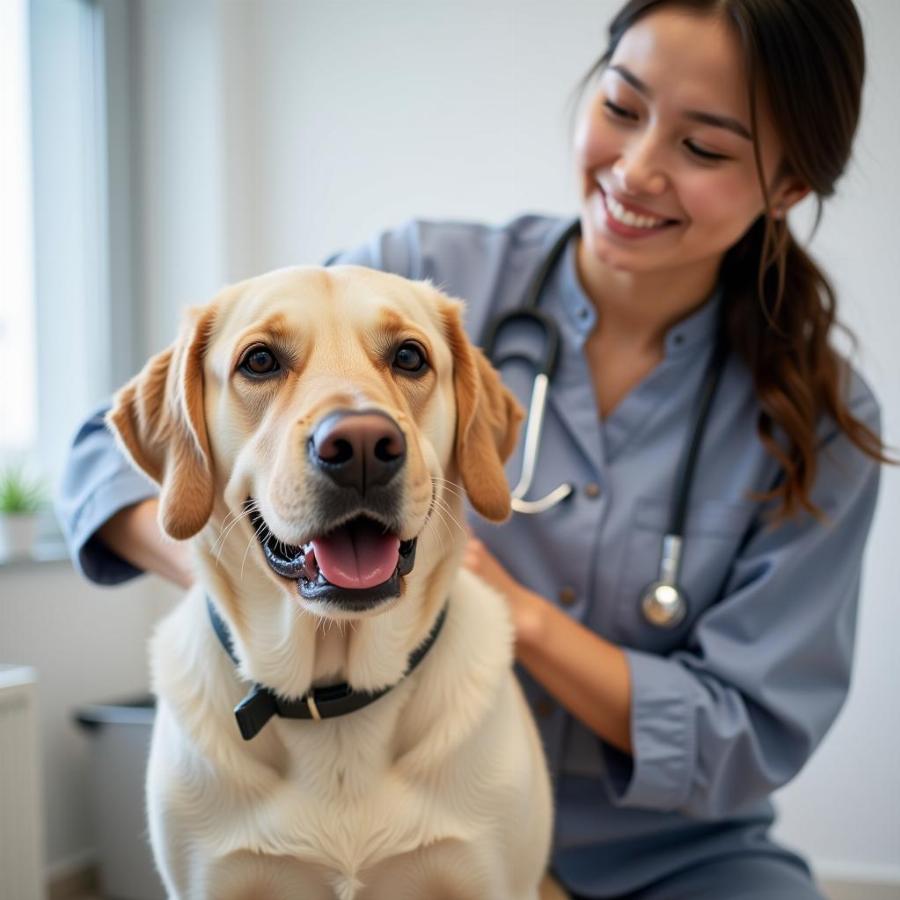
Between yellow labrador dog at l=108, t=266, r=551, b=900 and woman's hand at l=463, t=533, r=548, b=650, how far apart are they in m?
0.23

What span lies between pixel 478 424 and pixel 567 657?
1.37ft

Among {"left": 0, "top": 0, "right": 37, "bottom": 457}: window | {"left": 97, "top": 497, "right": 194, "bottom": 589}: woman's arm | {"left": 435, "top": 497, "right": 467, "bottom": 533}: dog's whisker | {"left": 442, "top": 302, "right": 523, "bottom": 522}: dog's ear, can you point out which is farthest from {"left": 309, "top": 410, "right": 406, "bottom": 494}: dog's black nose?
{"left": 0, "top": 0, "right": 37, "bottom": 457}: window

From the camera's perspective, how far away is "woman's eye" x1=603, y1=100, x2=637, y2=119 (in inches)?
58.6

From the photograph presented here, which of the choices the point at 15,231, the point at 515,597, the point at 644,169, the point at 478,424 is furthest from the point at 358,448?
the point at 15,231

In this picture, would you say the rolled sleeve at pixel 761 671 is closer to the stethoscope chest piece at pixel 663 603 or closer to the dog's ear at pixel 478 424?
the stethoscope chest piece at pixel 663 603

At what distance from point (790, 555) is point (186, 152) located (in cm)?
235

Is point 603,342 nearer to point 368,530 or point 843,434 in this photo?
point 843,434

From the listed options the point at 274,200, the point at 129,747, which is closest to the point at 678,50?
the point at 274,200

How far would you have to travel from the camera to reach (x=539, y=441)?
1657mm

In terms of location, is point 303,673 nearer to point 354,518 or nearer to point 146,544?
point 354,518

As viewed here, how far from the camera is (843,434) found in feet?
5.06

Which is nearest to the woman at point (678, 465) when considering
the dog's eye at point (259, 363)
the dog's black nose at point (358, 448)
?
the dog's eye at point (259, 363)

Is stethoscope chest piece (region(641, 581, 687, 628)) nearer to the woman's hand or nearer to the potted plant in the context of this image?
the woman's hand

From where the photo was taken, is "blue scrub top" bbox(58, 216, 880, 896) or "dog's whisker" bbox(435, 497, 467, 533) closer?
"dog's whisker" bbox(435, 497, 467, 533)
